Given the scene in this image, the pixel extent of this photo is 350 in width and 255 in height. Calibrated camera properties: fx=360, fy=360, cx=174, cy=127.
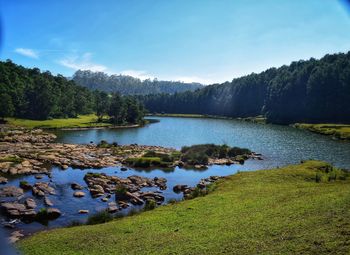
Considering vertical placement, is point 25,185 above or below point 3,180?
below

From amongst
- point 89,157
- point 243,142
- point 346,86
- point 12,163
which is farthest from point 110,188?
point 346,86

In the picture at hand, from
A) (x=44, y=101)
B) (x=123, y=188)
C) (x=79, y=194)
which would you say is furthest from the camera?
(x=44, y=101)

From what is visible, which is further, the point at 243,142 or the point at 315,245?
the point at 243,142

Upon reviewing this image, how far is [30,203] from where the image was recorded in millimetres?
30672

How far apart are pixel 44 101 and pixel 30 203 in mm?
89137

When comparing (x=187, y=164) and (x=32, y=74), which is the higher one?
(x=32, y=74)

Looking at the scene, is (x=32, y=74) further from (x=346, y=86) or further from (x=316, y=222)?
(x=316, y=222)

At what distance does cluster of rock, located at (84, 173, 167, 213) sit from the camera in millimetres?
33531

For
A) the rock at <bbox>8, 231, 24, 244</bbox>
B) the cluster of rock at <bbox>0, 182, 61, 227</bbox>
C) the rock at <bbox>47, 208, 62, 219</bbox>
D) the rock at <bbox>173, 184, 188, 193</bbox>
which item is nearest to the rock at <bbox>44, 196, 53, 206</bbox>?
the cluster of rock at <bbox>0, 182, 61, 227</bbox>

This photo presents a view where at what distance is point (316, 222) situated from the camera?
60.4 feet

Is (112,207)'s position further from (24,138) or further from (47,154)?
(24,138)

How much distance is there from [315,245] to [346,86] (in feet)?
416

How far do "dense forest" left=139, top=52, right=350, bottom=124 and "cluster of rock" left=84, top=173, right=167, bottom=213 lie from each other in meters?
100

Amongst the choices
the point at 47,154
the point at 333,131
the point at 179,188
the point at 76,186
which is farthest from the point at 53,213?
the point at 333,131
